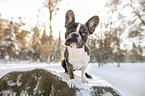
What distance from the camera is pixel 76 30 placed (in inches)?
76.8

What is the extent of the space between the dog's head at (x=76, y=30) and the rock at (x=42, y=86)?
100 centimetres

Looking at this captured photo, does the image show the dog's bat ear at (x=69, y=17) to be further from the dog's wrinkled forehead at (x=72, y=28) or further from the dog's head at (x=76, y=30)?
the dog's wrinkled forehead at (x=72, y=28)

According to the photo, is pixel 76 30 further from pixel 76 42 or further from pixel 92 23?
pixel 92 23

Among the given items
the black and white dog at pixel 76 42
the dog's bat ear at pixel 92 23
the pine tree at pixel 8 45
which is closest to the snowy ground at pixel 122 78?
the black and white dog at pixel 76 42

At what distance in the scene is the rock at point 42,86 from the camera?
2004 mm

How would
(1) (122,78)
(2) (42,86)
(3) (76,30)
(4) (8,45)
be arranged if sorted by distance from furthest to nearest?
(4) (8,45), (1) (122,78), (2) (42,86), (3) (76,30)

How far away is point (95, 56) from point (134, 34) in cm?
465

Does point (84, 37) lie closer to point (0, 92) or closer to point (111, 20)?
point (0, 92)

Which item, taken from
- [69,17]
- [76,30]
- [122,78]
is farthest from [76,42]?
[122,78]

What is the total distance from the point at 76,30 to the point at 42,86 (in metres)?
1.76

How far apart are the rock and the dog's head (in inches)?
39.2

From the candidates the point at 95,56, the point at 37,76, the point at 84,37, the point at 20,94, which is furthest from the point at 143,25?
the point at 20,94

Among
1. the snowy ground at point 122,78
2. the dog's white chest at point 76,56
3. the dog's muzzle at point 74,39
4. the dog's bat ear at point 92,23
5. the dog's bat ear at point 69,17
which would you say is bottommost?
the snowy ground at point 122,78

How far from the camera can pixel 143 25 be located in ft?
30.3
